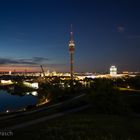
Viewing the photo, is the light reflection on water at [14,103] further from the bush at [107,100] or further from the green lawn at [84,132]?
the green lawn at [84,132]

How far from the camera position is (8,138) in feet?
75.0

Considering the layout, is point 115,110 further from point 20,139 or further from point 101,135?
point 20,139

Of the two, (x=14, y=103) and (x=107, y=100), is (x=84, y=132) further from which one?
(x=14, y=103)

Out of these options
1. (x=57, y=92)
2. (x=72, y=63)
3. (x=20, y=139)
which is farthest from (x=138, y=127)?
(x=72, y=63)

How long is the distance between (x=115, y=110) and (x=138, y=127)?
14238 mm

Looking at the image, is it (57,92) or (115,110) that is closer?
(115,110)

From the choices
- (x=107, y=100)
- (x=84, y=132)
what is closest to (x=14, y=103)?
(x=107, y=100)

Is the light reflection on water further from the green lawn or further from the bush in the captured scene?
the green lawn

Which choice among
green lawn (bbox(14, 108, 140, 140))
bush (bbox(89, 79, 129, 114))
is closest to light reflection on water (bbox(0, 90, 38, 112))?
bush (bbox(89, 79, 129, 114))

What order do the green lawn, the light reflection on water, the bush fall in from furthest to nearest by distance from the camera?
the light reflection on water → the bush → the green lawn

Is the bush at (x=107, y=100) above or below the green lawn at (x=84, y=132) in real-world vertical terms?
above

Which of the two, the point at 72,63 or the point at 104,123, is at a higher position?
the point at 72,63

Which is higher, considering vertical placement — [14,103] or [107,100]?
[107,100]

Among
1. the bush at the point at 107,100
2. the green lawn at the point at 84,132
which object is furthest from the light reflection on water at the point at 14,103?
the green lawn at the point at 84,132
